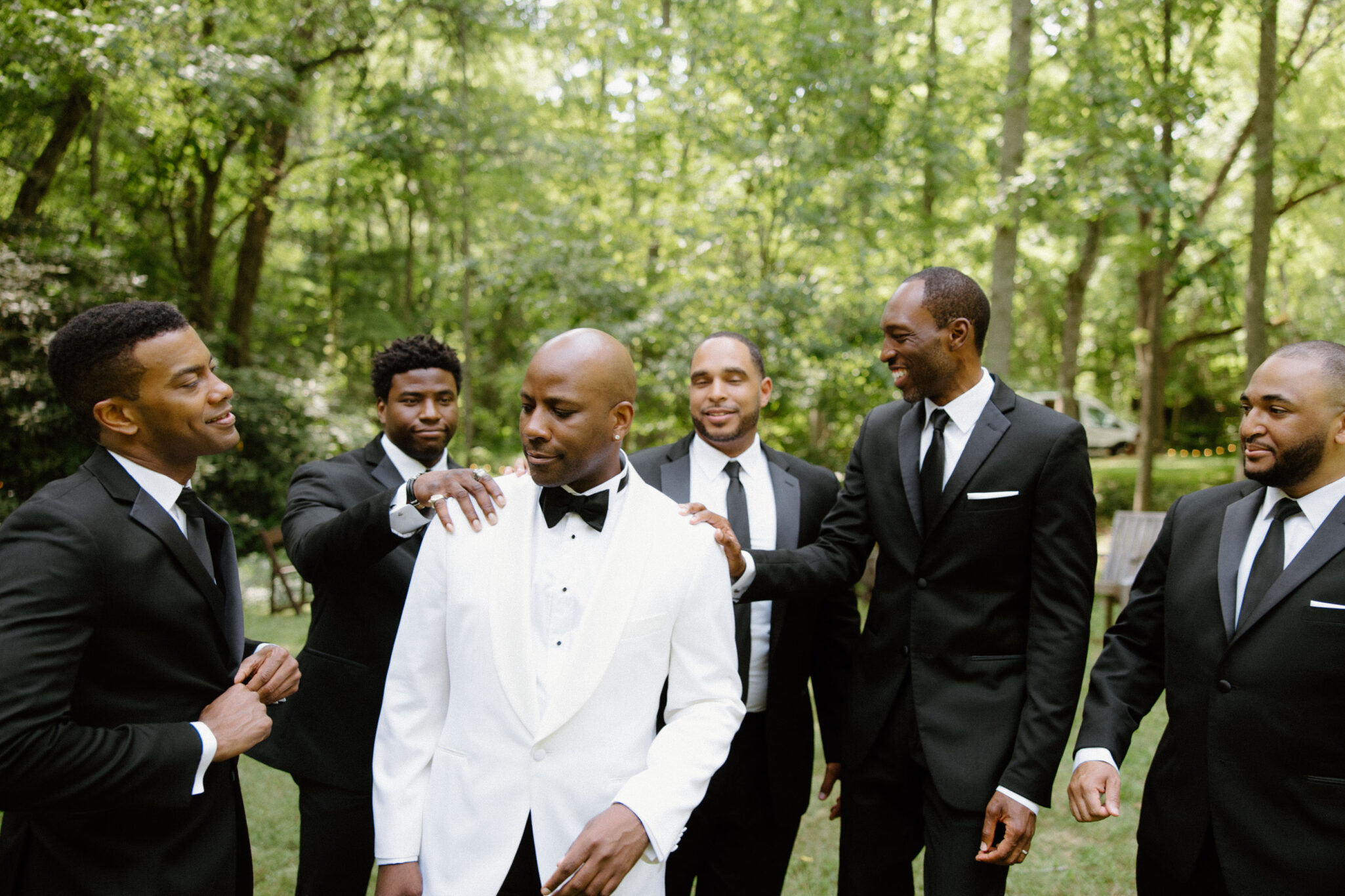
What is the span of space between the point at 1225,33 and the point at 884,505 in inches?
741

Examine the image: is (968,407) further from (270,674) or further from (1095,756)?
(270,674)

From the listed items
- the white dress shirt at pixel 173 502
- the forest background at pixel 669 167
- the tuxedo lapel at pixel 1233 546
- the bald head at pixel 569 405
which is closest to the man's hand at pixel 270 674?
the white dress shirt at pixel 173 502

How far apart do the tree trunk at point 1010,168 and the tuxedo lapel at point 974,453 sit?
22.3 ft

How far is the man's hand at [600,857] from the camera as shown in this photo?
78.3 inches

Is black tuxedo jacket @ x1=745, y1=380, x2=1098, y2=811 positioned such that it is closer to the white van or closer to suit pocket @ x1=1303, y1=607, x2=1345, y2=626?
suit pocket @ x1=1303, y1=607, x2=1345, y2=626

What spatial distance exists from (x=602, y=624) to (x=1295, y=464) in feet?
6.95

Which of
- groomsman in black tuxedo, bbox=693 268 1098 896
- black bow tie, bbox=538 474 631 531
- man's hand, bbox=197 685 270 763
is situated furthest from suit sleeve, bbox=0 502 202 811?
groomsman in black tuxedo, bbox=693 268 1098 896

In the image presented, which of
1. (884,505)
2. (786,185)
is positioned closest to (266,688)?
(884,505)

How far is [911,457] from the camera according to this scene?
319cm

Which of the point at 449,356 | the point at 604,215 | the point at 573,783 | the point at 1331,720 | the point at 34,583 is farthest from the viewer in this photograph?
the point at 604,215

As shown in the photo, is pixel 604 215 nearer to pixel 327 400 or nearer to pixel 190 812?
pixel 327 400

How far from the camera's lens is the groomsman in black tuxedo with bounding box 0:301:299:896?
1.88m

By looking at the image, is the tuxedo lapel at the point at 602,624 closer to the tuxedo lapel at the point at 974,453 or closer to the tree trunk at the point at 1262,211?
the tuxedo lapel at the point at 974,453

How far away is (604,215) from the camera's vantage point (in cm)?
1145
